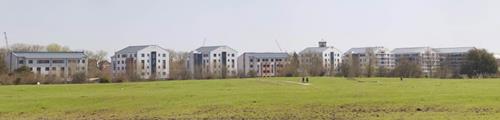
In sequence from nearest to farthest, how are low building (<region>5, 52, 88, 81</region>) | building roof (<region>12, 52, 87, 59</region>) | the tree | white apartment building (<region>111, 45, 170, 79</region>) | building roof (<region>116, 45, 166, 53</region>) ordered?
the tree, low building (<region>5, 52, 88, 81</region>), building roof (<region>12, 52, 87, 59</region>), white apartment building (<region>111, 45, 170, 79</region>), building roof (<region>116, 45, 166, 53</region>)

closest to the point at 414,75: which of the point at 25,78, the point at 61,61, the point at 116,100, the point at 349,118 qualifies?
the point at 25,78

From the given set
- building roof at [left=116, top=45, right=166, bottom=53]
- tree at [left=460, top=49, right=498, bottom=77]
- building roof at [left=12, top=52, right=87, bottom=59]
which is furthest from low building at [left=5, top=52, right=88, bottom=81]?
tree at [left=460, top=49, right=498, bottom=77]

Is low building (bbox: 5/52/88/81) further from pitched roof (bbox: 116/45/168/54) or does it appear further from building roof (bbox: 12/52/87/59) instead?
pitched roof (bbox: 116/45/168/54)

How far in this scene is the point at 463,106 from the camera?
106 feet

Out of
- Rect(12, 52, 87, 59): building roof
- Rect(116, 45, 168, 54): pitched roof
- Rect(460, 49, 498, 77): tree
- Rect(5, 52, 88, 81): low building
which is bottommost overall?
Rect(460, 49, 498, 77): tree

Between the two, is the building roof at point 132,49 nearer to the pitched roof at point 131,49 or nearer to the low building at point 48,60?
the pitched roof at point 131,49

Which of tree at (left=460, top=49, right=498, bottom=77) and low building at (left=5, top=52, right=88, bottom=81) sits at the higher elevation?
low building at (left=5, top=52, right=88, bottom=81)

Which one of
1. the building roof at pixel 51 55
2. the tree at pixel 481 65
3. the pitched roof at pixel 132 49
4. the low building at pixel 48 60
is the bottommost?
the tree at pixel 481 65

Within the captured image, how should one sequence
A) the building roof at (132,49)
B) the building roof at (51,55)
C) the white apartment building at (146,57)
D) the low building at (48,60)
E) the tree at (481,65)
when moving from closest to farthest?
the tree at (481,65), the low building at (48,60), the building roof at (51,55), the white apartment building at (146,57), the building roof at (132,49)

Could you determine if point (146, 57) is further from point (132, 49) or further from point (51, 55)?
point (51, 55)

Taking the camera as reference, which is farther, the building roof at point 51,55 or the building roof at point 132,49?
the building roof at point 132,49

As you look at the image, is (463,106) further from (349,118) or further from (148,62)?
(148,62)

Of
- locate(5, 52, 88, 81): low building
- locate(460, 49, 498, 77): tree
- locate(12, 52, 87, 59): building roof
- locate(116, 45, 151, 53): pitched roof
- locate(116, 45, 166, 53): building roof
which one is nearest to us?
locate(460, 49, 498, 77): tree

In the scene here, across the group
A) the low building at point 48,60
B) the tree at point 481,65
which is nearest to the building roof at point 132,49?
the low building at point 48,60
